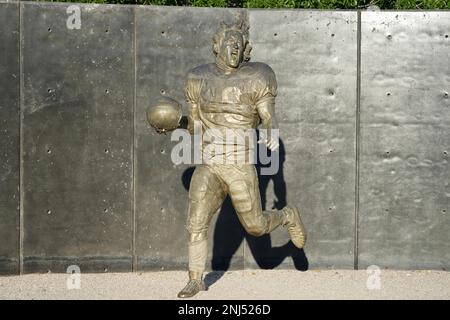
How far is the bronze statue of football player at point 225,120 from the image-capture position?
397 inches

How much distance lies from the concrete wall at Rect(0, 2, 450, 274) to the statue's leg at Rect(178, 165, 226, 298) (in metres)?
1.64

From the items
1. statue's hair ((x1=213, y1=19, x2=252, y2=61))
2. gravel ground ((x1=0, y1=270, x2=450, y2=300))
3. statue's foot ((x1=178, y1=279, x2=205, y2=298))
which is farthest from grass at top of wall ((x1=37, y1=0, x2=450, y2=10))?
statue's foot ((x1=178, y1=279, x2=205, y2=298))

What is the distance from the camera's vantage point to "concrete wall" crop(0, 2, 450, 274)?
11.6 m

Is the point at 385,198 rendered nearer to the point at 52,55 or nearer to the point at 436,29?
the point at 436,29

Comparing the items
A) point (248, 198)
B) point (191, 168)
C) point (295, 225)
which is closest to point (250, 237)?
point (191, 168)

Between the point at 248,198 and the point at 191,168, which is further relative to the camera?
the point at 191,168

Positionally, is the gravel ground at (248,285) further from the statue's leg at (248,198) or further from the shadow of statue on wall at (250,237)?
the statue's leg at (248,198)

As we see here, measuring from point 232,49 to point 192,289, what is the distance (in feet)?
7.23

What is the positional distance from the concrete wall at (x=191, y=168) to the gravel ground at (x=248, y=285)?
9.1 inches

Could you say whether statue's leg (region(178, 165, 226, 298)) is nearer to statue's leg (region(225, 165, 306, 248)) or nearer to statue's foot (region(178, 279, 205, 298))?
statue's foot (region(178, 279, 205, 298))

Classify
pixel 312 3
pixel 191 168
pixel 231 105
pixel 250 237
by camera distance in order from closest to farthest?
1. pixel 231 105
2. pixel 191 168
3. pixel 250 237
4. pixel 312 3

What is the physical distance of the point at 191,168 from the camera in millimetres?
11867

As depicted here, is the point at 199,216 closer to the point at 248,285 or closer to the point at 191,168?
the point at 248,285

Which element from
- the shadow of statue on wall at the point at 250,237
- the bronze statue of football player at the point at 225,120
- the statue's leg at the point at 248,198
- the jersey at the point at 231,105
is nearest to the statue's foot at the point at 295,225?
the statue's leg at the point at 248,198
